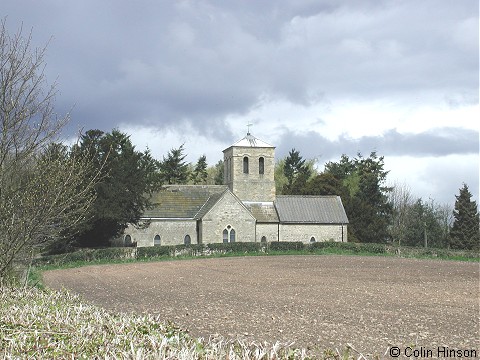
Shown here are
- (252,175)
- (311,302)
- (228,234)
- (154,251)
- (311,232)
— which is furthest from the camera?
(252,175)

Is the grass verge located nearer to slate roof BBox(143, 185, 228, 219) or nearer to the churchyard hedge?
the churchyard hedge

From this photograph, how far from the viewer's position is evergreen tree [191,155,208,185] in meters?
85.7

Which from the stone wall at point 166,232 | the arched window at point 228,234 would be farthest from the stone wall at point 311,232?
the stone wall at point 166,232

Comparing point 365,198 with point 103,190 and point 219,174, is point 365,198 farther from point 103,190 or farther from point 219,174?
point 103,190

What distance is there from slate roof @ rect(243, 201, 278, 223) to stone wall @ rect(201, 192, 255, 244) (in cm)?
223

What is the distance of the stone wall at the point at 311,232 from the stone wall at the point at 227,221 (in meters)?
4.03

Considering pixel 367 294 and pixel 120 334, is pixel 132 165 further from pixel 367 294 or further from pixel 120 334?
pixel 120 334

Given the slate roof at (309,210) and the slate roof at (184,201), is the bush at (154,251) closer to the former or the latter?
the slate roof at (184,201)

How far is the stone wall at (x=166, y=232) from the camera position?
50.9 m

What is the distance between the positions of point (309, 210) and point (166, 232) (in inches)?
522

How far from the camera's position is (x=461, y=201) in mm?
62312

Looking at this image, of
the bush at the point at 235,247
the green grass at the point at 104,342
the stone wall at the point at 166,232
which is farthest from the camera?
the stone wall at the point at 166,232

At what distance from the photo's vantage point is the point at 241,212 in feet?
165

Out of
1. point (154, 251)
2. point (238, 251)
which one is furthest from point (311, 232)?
point (154, 251)
